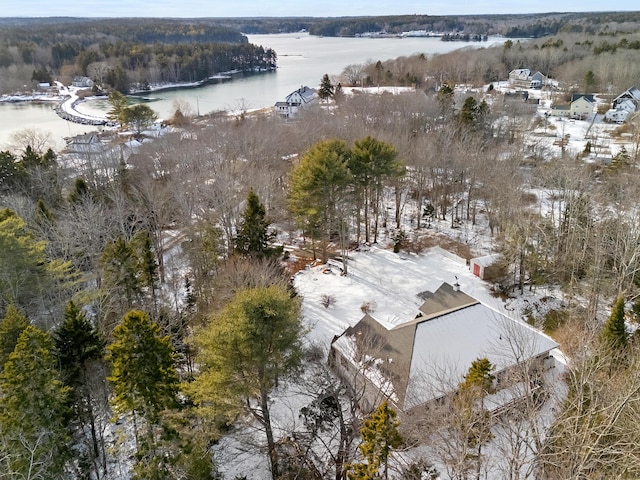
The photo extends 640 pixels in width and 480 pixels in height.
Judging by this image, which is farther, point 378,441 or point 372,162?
point 372,162

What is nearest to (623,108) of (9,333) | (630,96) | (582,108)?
(630,96)

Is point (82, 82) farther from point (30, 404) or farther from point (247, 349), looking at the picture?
point (247, 349)

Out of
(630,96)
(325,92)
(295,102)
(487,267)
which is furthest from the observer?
(325,92)

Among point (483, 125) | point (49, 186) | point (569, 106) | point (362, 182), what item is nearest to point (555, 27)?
point (569, 106)

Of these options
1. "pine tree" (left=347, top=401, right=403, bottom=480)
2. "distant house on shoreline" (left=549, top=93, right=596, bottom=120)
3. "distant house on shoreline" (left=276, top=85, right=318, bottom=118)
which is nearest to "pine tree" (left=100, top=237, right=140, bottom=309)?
"pine tree" (left=347, top=401, right=403, bottom=480)

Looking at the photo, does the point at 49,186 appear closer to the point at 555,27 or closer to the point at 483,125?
the point at 483,125

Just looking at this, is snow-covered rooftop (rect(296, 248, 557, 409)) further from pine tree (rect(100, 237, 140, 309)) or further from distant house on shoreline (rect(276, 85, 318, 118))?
distant house on shoreline (rect(276, 85, 318, 118))

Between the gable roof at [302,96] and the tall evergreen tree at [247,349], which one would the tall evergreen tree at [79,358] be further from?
the gable roof at [302,96]
